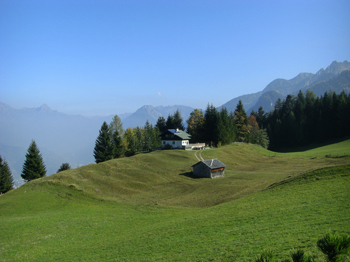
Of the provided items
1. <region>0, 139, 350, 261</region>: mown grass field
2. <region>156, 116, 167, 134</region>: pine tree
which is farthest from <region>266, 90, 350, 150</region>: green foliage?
<region>0, 139, 350, 261</region>: mown grass field

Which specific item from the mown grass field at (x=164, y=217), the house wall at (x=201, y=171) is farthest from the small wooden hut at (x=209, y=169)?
the mown grass field at (x=164, y=217)

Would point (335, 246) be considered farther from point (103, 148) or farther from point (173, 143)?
point (103, 148)

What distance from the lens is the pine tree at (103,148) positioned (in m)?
79.2

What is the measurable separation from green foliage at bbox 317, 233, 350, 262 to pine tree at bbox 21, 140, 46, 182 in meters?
71.7

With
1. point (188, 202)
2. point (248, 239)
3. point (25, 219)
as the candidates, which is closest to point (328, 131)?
point (188, 202)

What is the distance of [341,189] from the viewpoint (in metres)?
21.5

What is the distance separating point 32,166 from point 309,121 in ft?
410

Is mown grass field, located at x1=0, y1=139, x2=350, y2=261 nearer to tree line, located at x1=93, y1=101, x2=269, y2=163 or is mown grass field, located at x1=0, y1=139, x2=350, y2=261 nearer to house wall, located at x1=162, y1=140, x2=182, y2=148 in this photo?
tree line, located at x1=93, y1=101, x2=269, y2=163

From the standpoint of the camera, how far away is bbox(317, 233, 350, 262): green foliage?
21.7 feet

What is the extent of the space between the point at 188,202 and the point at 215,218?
15072 millimetres

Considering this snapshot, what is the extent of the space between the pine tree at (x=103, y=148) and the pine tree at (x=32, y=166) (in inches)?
741

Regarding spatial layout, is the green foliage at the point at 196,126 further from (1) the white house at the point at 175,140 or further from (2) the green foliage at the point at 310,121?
(2) the green foliage at the point at 310,121

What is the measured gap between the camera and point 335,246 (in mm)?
6660

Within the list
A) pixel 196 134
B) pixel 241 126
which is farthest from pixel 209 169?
pixel 241 126
